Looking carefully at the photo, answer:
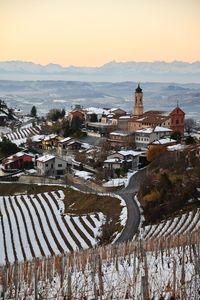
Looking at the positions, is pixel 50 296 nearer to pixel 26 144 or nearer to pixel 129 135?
pixel 129 135

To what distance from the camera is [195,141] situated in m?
31.5

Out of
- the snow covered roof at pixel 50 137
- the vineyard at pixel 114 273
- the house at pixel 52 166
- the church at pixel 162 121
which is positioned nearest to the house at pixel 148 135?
the church at pixel 162 121

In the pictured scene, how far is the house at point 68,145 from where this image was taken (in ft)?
116

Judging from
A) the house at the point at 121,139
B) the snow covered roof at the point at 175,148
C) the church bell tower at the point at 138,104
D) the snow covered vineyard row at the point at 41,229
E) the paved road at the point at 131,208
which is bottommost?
the snow covered vineyard row at the point at 41,229

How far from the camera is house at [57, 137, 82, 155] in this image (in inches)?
1387

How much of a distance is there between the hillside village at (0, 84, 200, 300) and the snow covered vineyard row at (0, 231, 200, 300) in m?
0.02

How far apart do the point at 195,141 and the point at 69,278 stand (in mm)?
24008

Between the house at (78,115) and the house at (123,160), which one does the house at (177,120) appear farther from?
the house at (123,160)

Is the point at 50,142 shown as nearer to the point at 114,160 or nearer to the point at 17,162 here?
the point at 17,162

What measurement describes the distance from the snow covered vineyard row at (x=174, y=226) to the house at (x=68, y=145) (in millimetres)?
17733

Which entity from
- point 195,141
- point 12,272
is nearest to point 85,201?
point 195,141

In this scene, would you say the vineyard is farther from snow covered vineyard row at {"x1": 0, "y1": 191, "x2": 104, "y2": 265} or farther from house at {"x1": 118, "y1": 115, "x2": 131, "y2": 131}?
house at {"x1": 118, "y1": 115, "x2": 131, "y2": 131}

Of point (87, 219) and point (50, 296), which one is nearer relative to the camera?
point (50, 296)

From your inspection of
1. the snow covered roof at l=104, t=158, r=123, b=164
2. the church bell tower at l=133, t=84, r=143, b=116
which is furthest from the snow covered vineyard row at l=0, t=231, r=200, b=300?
the church bell tower at l=133, t=84, r=143, b=116
